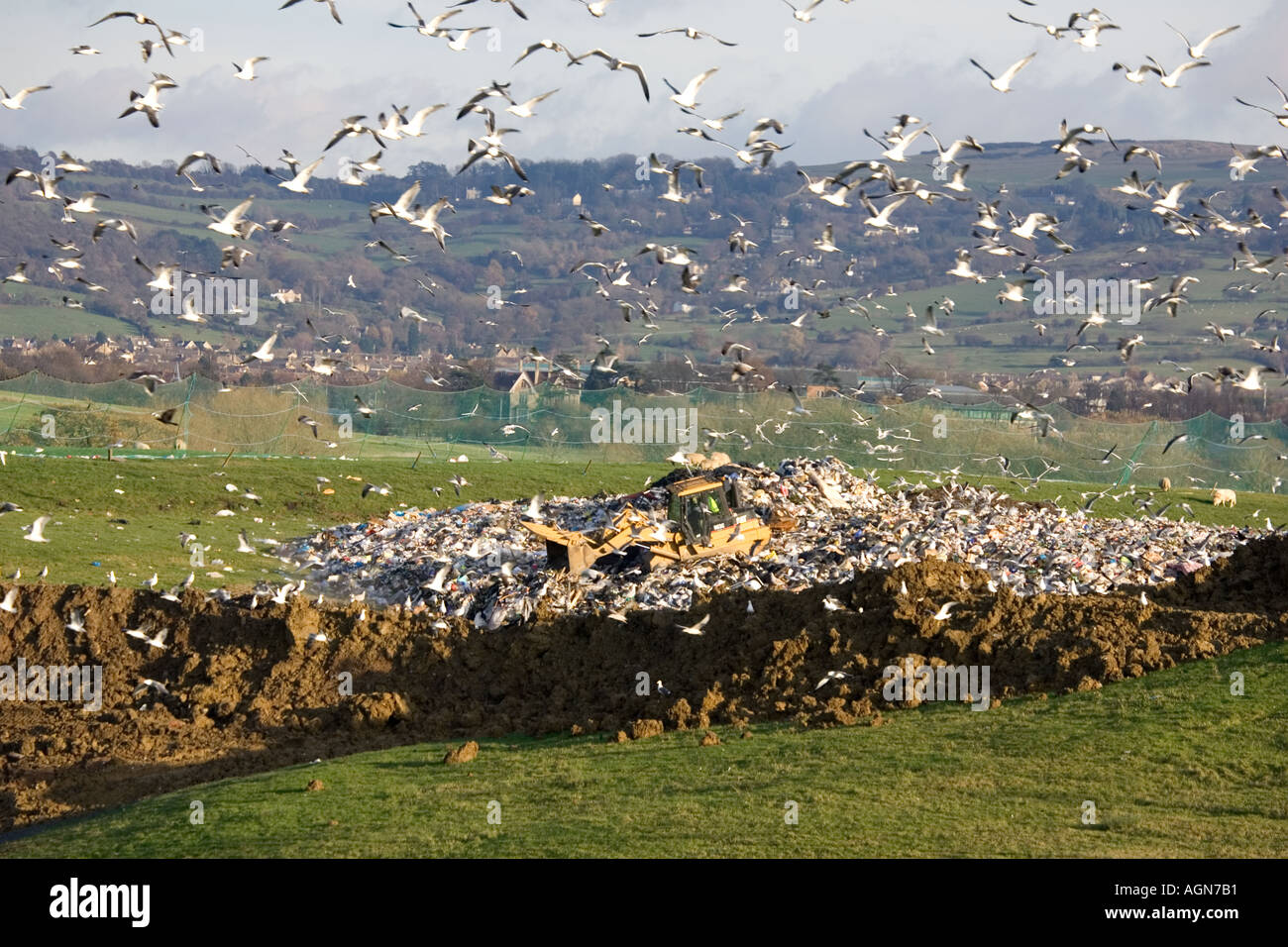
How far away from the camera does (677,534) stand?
77.4 feet

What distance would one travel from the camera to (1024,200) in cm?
17950

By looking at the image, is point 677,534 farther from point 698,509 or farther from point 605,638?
point 605,638

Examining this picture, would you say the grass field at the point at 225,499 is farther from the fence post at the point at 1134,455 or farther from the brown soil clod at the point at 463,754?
the brown soil clod at the point at 463,754

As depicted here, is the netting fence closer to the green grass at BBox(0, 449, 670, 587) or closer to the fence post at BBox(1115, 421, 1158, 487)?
the fence post at BBox(1115, 421, 1158, 487)

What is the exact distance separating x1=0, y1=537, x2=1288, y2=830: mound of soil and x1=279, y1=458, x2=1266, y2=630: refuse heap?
981 mm

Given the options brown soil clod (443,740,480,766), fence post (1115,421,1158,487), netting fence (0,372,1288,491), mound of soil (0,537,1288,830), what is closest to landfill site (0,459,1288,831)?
mound of soil (0,537,1288,830)

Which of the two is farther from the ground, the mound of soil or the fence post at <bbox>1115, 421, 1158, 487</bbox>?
the fence post at <bbox>1115, 421, 1158, 487</bbox>

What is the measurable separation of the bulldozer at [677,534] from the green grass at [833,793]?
8041 mm

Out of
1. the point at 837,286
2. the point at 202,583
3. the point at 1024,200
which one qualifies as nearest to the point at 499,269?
the point at 837,286

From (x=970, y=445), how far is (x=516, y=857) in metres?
38.9

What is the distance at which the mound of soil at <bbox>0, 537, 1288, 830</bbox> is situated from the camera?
1552cm

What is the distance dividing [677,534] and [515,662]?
564 centimetres

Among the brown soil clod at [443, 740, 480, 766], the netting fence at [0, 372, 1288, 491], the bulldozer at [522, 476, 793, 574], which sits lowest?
the brown soil clod at [443, 740, 480, 766]

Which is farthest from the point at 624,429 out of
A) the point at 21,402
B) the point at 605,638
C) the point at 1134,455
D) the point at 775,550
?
the point at 605,638
